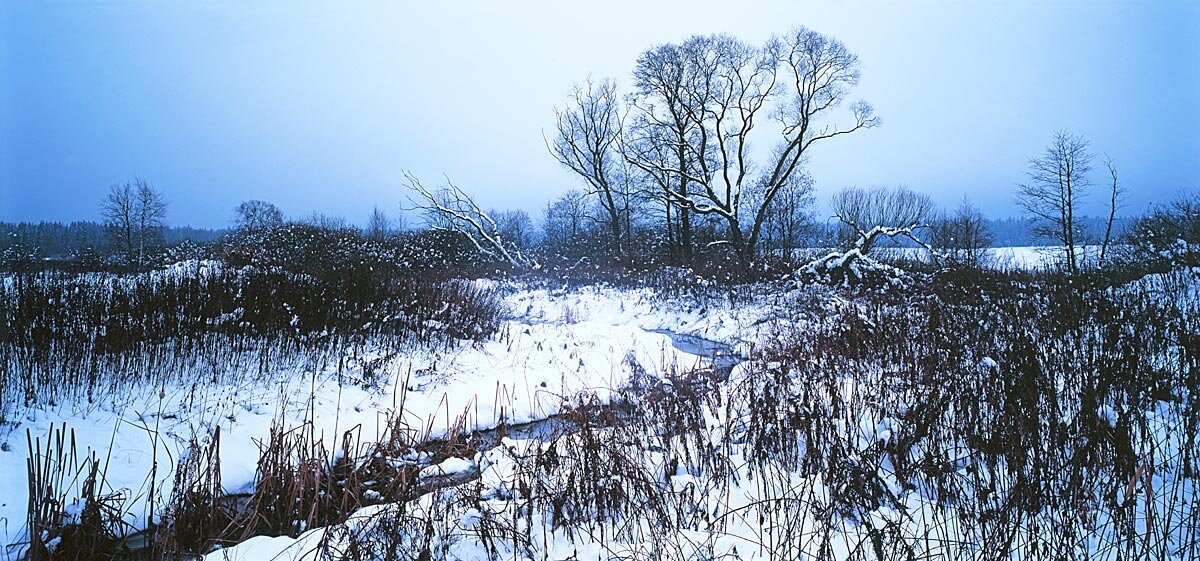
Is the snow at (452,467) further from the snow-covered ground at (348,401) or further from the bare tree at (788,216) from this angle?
the bare tree at (788,216)

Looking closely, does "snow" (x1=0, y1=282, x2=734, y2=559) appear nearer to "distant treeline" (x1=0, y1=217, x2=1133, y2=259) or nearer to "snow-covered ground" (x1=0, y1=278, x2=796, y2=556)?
"snow-covered ground" (x1=0, y1=278, x2=796, y2=556)

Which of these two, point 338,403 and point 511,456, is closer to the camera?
point 511,456

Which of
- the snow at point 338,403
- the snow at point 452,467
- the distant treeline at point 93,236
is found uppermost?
the distant treeline at point 93,236

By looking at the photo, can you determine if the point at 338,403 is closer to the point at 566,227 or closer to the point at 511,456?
the point at 511,456

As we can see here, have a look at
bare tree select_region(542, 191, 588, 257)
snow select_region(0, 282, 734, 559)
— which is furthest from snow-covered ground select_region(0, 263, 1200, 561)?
bare tree select_region(542, 191, 588, 257)

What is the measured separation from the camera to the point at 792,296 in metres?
13.6

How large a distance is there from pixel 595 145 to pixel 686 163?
559 centimetres

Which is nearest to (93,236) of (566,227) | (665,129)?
(566,227)

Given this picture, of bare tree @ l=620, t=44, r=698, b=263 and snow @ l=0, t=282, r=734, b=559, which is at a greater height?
bare tree @ l=620, t=44, r=698, b=263

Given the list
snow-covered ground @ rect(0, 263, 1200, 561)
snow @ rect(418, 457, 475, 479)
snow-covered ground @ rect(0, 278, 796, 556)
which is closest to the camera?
snow-covered ground @ rect(0, 263, 1200, 561)

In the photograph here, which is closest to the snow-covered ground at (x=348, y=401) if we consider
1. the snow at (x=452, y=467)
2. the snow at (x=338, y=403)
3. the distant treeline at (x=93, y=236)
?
the snow at (x=338, y=403)

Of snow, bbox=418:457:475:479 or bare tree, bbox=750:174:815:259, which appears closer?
snow, bbox=418:457:475:479

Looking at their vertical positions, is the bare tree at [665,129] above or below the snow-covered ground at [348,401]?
above

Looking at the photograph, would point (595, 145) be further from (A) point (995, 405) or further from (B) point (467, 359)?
(A) point (995, 405)
